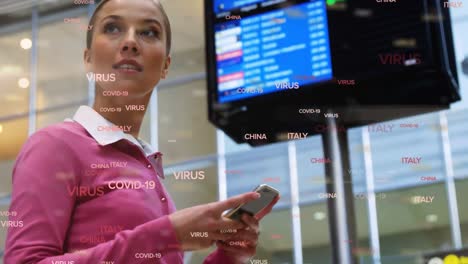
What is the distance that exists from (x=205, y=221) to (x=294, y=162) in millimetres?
821

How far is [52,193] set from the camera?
4.76 ft

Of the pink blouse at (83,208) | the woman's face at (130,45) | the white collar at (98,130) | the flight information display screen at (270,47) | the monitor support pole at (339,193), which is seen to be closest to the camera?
the pink blouse at (83,208)

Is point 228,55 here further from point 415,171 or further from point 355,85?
point 415,171

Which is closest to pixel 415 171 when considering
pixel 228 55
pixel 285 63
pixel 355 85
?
pixel 355 85

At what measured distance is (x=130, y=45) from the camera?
6.22 ft

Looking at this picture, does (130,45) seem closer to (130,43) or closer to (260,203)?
(130,43)

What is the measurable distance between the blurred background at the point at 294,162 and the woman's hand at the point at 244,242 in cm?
43

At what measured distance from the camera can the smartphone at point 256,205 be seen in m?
1.48

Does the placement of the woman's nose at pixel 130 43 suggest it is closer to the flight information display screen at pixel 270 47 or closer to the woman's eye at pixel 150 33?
the woman's eye at pixel 150 33

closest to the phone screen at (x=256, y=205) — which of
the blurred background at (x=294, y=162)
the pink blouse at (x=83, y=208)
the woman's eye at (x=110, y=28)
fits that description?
the pink blouse at (x=83, y=208)

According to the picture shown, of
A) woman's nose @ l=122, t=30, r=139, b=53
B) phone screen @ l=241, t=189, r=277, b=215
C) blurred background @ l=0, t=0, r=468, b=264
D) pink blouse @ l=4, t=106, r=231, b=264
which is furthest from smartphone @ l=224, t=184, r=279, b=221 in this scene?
woman's nose @ l=122, t=30, r=139, b=53

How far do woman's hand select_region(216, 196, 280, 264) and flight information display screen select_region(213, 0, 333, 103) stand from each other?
2.55 ft

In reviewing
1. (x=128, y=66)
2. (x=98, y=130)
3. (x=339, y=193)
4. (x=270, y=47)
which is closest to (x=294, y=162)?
(x=339, y=193)

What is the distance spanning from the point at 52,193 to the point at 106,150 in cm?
19
